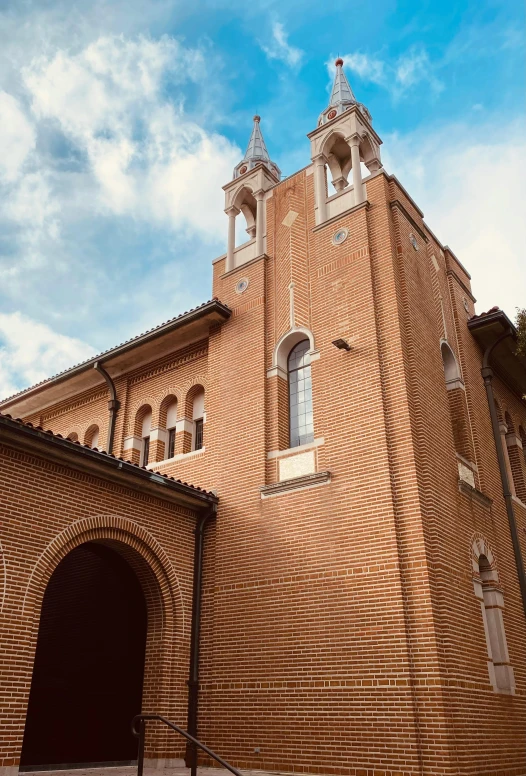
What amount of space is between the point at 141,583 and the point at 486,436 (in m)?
7.32

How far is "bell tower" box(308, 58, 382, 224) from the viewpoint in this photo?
13336 mm

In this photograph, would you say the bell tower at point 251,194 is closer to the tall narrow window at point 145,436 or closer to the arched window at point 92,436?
the tall narrow window at point 145,436

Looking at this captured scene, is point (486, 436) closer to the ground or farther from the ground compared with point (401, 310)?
closer to the ground

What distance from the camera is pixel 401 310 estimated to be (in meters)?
11.4

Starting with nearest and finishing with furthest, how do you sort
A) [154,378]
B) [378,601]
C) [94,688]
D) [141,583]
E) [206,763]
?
[378,601] < [206,763] < [141,583] < [94,688] < [154,378]

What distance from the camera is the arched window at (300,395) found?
1209 centimetres

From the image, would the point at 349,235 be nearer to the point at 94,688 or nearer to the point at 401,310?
the point at 401,310

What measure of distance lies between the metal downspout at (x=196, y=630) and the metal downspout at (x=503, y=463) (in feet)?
18.2

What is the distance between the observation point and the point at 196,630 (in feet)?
36.3

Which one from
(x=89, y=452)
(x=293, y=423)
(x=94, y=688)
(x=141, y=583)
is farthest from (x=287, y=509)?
(x=94, y=688)

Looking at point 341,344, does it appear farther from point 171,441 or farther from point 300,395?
point 171,441

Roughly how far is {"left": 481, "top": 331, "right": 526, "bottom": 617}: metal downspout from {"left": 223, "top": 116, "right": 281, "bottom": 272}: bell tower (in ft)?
17.7

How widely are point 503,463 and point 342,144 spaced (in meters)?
7.42

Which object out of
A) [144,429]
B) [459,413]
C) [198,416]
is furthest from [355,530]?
[144,429]
